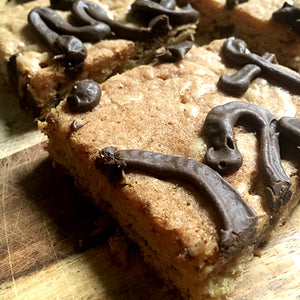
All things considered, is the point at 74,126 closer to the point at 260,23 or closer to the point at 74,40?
the point at 74,40

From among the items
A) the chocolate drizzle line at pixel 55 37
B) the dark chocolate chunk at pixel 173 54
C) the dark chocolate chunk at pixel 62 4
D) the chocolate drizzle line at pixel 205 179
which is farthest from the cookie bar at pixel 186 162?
the dark chocolate chunk at pixel 62 4

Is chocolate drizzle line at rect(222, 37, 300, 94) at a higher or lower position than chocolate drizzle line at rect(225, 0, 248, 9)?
lower

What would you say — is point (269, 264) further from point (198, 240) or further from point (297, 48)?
point (297, 48)

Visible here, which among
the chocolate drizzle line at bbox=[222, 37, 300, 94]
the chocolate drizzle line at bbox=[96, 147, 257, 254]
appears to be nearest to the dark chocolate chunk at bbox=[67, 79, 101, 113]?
the chocolate drizzle line at bbox=[96, 147, 257, 254]

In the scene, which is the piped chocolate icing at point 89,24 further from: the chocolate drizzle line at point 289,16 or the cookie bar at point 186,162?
the chocolate drizzle line at point 289,16

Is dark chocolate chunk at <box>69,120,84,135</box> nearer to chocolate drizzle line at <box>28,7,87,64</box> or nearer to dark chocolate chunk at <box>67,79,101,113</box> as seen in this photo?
dark chocolate chunk at <box>67,79,101,113</box>

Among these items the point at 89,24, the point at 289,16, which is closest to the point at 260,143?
the point at 289,16

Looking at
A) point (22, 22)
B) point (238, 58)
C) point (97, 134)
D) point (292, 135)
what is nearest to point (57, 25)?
point (22, 22)

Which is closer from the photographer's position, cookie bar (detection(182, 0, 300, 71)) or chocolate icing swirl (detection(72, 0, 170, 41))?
chocolate icing swirl (detection(72, 0, 170, 41))
